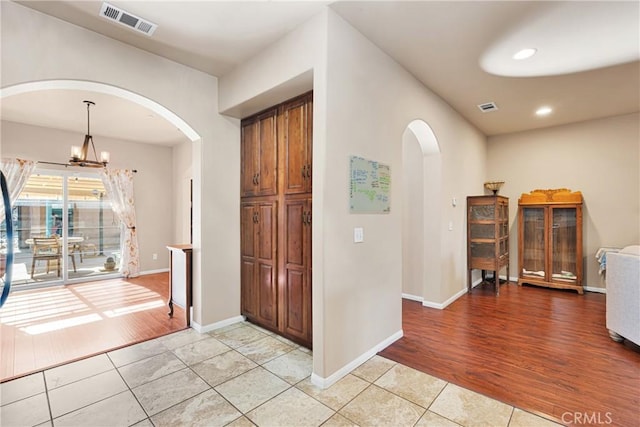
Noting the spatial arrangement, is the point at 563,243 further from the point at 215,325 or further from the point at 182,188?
the point at 182,188

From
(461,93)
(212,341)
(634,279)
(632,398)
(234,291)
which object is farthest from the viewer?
(461,93)

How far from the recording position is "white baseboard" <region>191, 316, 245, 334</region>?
3.17 metres

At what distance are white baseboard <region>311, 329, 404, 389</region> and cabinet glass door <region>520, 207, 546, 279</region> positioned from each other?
3688 millimetres

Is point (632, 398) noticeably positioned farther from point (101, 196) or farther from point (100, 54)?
point (101, 196)

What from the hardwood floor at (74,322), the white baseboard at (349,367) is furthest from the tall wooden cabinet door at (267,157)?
the hardwood floor at (74,322)

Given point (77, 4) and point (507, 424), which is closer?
point (507, 424)

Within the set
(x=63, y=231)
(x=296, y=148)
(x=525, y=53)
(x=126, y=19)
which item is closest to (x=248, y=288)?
(x=296, y=148)

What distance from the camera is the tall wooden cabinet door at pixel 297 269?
8.99 ft

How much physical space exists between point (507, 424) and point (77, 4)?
13.4ft

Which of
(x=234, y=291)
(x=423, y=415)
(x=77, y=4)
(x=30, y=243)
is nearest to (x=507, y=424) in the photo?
(x=423, y=415)

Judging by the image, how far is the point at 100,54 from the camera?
2.51m

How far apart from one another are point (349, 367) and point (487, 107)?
3.96 meters

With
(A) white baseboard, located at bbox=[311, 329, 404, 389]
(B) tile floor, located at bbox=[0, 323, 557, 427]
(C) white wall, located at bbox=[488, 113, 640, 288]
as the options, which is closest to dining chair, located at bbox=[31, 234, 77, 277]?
(B) tile floor, located at bbox=[0, 323, 557, 427]

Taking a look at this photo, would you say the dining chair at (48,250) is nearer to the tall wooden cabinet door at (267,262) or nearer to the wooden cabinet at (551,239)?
the tall wooden cabinet door at (267,262)
